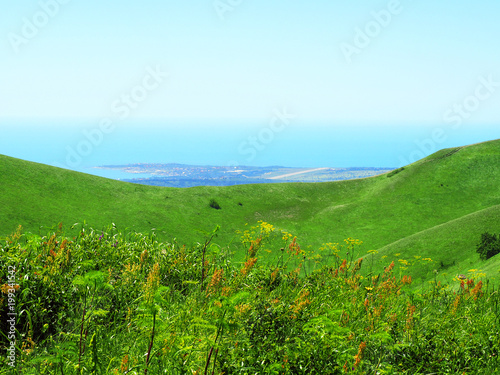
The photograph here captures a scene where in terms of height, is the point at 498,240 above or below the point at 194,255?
below

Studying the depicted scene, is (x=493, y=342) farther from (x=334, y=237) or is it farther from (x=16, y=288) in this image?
(x=334, y=237)

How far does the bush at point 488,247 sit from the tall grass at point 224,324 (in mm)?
7370

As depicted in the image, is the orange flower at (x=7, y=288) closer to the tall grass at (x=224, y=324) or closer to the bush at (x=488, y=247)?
the tall grass at (x=224, y=324)

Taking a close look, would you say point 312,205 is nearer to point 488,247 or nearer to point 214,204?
point 214,204

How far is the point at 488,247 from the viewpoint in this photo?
578 inches

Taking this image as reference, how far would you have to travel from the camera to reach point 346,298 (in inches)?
284

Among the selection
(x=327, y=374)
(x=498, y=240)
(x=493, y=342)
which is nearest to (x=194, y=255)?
(x=327, y=374)

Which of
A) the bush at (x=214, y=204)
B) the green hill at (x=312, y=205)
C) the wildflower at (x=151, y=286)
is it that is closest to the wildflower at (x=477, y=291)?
the wildflower at (x=151, y=286)

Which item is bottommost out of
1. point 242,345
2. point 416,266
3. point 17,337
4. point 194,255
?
point 416,266

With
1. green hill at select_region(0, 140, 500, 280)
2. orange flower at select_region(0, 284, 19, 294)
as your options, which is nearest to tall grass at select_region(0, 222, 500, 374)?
orange flower at select_region(0, 284, 19, 294)

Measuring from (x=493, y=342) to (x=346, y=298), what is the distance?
2.52 m

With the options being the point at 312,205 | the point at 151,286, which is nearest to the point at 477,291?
the point at 151,286

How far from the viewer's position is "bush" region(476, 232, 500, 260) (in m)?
14.4

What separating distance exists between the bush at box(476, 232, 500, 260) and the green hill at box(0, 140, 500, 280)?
0.78 metres
